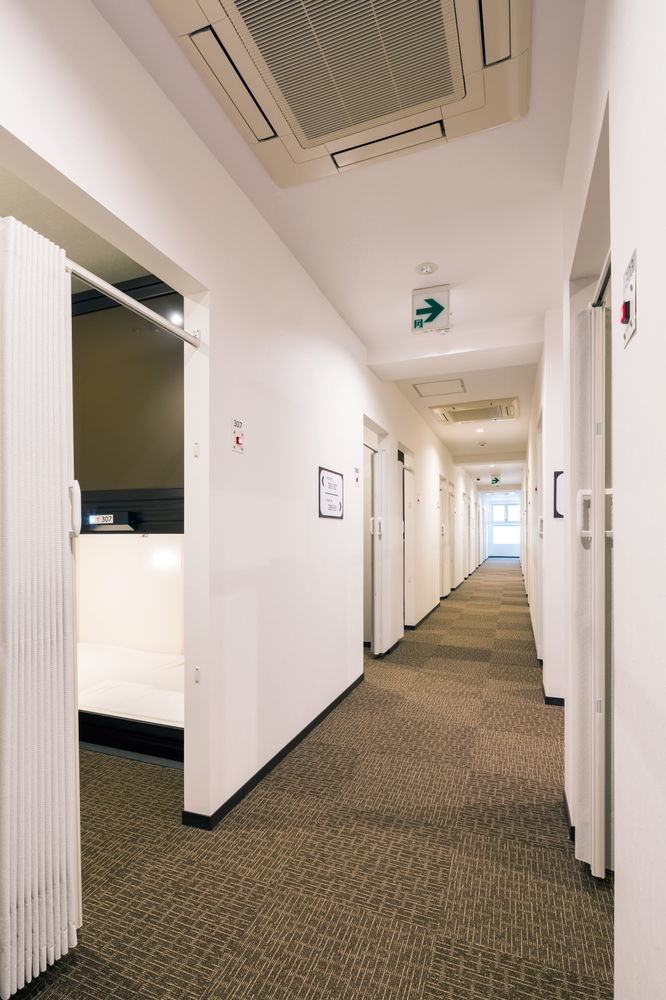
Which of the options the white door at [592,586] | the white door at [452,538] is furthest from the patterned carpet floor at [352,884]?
the white door at [452,538]

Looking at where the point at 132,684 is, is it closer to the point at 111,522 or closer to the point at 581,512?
the point at 111,522

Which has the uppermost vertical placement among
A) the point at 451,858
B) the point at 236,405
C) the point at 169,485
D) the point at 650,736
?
the point at 236,405

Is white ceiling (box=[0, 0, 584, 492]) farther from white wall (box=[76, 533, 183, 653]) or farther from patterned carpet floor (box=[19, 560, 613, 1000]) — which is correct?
patterned carpet floor (box=[19, 560, 613, 1000])

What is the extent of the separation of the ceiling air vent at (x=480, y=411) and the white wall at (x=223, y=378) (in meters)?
2.93

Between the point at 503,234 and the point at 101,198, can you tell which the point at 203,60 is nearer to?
the point at 101,198

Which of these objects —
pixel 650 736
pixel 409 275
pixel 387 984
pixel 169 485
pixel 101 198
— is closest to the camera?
pixel 650 736

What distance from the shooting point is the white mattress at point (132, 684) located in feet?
9.64

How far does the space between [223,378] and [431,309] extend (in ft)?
6.29

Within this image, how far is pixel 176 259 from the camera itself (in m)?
2.03

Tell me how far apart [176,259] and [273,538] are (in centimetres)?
147

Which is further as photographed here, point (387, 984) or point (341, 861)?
point (341, 861)

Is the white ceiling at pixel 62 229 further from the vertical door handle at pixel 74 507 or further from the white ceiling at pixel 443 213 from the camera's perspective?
the vertical door handle at pixel 74 507

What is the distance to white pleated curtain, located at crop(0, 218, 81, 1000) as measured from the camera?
137 cm

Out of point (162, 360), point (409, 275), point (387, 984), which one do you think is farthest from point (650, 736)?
point (409, 275)
